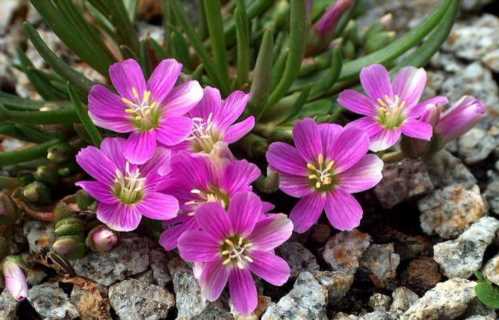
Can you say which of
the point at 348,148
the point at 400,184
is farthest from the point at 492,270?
the point at 348,148

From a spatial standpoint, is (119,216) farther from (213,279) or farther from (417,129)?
(417,129)

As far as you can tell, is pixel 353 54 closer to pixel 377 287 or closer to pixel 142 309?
pixel 377 287

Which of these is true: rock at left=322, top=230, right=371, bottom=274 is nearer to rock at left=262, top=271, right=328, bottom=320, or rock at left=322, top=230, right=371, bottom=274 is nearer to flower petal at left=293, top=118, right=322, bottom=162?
rock at left=262, top=271, right=328, bottom=320

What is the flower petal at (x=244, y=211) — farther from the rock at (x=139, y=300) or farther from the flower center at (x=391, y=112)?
the flower center at (x=391, y=112)

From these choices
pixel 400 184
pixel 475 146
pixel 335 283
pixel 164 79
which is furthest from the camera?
pixel 475 146

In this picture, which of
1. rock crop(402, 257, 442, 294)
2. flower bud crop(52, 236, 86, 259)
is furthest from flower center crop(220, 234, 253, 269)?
rock crop(402, 257, 442, 294)
